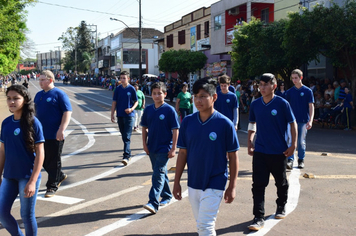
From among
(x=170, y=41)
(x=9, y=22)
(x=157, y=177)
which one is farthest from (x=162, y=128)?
(x=170, y=41)

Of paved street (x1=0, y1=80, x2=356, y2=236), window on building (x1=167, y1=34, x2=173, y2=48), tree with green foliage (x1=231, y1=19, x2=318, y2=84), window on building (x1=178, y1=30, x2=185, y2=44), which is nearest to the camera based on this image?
paved street (x1=0, y1=80, x2=356, y2=236)

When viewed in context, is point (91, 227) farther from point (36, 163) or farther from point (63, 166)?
point (63, 166)

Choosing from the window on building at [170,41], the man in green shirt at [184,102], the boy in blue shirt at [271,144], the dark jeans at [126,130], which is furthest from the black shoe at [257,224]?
the window on building at [170,41]

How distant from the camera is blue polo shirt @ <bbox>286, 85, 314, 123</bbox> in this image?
836 centimetres

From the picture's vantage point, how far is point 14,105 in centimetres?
404

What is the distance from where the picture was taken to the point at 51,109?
6.48m

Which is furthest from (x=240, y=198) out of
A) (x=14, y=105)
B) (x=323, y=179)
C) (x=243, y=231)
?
(x=14, y=105)

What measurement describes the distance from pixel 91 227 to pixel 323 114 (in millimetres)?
14159

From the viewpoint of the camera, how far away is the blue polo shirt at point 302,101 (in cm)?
836

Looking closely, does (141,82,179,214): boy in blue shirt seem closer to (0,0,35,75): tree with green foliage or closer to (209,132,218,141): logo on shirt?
(209,132,218,141): logo on shirt

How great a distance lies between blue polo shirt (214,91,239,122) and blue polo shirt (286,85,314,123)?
1320 mm

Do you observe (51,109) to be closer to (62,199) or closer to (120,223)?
(62,199)

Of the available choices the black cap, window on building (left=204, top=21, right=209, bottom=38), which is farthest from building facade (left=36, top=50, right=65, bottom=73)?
the black cap

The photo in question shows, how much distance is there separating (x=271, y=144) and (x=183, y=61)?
31.8m
